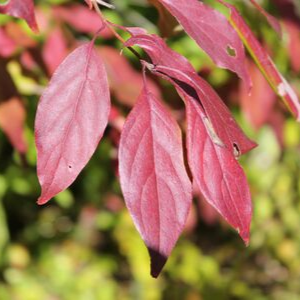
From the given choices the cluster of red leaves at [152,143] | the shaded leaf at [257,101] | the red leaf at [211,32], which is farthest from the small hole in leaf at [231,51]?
the shaded leaf at [257,101]

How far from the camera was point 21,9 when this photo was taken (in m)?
0.85

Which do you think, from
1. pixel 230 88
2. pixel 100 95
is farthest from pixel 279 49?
pixel 100 95

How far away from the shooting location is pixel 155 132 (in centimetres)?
83

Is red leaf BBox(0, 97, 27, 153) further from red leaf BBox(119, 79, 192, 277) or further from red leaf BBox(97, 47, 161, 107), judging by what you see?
red leaf BBox(119, 79, 192, 277)

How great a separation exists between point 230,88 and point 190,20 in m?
1.23

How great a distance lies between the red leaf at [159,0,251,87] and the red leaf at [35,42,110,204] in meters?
0.13

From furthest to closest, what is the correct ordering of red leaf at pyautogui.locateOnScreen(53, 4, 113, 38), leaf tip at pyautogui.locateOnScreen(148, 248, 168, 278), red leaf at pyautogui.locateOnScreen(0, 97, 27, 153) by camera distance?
1. red leaf at pyautogui.locateOnScreen(53, 4, 113, 38)
2. red leaf at pyautogui.locateOnScreen(0, 97, 27, 153)
3. leaf tip at pyautogui.locateOnScreen(148, 248, 168, 278)

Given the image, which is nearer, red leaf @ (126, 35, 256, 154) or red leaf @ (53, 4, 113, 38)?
red leaf @ (126, 35, 256, 154)

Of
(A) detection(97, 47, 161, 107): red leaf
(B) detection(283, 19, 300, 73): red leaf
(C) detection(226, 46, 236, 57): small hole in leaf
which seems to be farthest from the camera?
(B) detection(283, 19, 300, 73): red leaf

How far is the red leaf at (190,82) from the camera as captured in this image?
2.66 ft

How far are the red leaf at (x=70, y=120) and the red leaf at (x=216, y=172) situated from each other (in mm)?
108

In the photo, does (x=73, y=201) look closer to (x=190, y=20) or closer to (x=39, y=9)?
(x=39, y=9)

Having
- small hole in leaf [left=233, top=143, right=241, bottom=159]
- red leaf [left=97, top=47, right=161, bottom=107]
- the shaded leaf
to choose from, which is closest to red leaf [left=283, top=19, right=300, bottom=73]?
the shaded leaf

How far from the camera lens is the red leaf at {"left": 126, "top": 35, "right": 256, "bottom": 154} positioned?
81 cm
